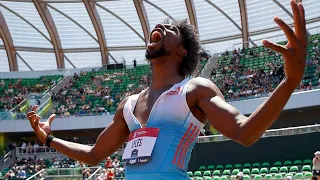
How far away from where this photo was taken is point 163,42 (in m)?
2.65

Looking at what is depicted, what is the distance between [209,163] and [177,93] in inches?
757

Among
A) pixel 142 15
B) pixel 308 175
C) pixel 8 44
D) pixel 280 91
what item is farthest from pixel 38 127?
pixel 8 44

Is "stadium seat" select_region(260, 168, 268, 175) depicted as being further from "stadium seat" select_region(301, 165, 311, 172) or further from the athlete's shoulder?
the athlete's shoulder

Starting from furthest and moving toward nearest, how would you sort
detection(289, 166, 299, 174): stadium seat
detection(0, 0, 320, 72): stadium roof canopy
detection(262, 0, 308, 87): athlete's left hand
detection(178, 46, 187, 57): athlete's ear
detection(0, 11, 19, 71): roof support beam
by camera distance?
detection(0, 11, 19, 71): roof support beam, detection(0, 0, 320, 72): stadium roof canopy, detection(289, 166, 299, 174): stadium seat, detection(178, 46, 187, 57): athlete's ear, detection(262, 0, 308, 87): athlete's left hand

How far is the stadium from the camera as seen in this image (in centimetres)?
2781

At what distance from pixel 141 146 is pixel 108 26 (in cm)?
3360

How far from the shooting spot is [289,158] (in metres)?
20.0

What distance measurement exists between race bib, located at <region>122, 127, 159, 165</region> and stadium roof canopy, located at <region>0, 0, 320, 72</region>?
28763mm

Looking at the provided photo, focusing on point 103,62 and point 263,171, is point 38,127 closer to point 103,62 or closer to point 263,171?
point 263,171

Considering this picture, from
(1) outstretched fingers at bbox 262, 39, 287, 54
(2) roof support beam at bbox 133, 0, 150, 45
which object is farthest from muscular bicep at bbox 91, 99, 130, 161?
(2) roof support beam at bbox 133, 0, 150, 45

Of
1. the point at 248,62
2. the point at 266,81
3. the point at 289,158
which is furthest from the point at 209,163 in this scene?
the point at 248,62

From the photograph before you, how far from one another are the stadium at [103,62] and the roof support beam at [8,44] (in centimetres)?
6

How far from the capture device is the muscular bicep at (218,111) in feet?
7.59

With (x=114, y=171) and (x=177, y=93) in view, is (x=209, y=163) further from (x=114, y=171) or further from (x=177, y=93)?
(x=177, y=93)
